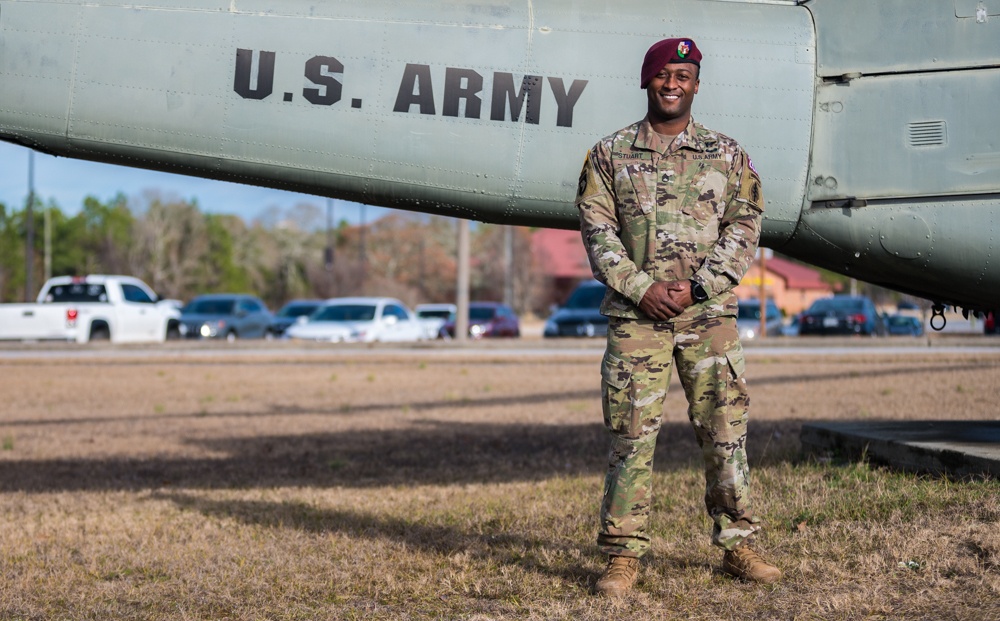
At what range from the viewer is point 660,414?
4188 mm

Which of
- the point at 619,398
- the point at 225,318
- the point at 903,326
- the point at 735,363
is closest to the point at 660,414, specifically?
the point at 619,398

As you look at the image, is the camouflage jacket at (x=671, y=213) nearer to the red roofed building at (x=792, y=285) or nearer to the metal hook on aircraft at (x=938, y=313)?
the metal hook on aircraft at (x=938, y=313)

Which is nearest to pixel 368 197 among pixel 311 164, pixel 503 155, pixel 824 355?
pixel 311 164

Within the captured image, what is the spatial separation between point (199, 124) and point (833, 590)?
4.16 metres

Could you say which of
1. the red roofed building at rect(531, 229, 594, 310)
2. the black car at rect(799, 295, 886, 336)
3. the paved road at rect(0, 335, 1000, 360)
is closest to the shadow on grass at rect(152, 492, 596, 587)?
the paved road at rect(0, 335, 1000, 360)

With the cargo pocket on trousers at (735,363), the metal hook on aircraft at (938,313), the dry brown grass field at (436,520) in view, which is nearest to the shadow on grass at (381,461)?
the dry brown grass field at (436,520)

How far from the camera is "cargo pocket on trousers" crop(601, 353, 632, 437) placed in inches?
163

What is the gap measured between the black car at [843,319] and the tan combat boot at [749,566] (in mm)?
25868

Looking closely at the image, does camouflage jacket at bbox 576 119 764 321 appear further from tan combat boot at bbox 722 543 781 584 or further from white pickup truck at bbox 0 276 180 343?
white pickup truck at bbox 0 276 180 343

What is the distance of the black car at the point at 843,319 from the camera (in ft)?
93.5

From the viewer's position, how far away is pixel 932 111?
221 inches

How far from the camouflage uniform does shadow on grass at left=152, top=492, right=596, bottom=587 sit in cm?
65

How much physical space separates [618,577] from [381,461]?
499 centimetres

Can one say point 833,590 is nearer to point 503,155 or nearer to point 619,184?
point 619,184
